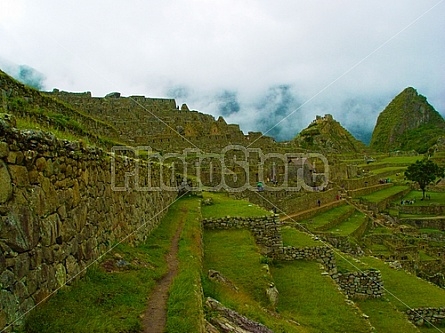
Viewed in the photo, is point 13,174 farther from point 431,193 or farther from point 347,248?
point 431,193

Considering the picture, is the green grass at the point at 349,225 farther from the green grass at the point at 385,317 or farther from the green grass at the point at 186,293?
the green grass at the point at 186,293

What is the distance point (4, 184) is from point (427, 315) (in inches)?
506

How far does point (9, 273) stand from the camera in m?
3.28

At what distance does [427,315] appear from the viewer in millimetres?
12125

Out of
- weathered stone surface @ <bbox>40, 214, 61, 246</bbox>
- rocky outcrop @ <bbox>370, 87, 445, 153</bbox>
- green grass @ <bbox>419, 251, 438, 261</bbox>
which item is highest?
rocky outcrop @ <bbox>370, 87, 445, 153</bbox>

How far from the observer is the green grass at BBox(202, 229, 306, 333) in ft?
21.6

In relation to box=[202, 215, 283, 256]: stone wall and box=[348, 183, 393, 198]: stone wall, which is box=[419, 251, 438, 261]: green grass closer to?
box=[202, 215, 283, 256]: stone wall

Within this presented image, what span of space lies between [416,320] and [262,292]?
663cm

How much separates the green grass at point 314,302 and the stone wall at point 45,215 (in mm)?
4450

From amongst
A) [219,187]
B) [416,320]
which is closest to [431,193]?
[219,187]

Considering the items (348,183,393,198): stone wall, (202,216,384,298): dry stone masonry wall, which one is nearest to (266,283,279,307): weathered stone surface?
(202,216,384,298): dry stone masonry wall

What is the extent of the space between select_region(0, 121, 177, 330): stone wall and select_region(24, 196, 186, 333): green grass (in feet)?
0.50

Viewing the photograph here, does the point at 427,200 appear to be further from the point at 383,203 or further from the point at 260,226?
the point at 260,226

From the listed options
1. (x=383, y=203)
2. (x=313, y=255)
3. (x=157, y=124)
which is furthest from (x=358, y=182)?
(x=313, y=255)
